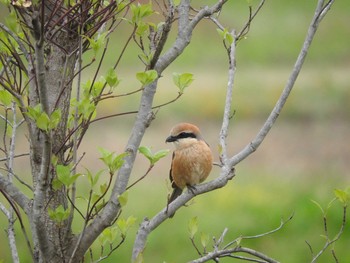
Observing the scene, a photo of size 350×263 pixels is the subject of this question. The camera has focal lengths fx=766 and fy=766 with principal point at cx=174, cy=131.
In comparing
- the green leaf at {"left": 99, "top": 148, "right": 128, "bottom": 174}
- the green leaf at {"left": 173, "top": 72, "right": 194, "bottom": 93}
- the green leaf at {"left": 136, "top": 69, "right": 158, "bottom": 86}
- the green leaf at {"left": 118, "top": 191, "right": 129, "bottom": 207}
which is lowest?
the green leaf at {"left": 118, "top": 191, "right": 129, "bottom": 207}

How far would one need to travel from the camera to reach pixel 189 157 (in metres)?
3.24

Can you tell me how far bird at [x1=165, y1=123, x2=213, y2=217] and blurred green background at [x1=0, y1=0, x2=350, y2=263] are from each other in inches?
68.2

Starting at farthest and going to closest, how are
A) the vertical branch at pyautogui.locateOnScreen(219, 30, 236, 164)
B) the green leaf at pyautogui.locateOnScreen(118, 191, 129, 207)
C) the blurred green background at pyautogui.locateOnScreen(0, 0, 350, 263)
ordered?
the blurred green background at pyautogui.locateOnScreen(0, 0, 350, 263) < the vertical branch at pyautogui.locateOnScreen(219, 30, 236, 164) < the green leaf at pyautogui.locateOnScreen(118, 191, 129, 207)

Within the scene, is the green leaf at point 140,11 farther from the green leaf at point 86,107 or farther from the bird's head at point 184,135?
the bird's head at point 184,135

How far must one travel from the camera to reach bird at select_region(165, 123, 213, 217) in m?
3.18

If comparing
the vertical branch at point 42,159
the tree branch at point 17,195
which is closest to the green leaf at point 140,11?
the vertical branch at point 42,159

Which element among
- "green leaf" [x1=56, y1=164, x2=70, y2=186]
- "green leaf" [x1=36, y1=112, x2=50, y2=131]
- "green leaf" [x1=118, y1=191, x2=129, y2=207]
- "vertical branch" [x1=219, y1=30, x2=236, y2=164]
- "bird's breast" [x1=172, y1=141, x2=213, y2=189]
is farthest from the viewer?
"bird's breast" [x1=172, y1=141, x2=213, y2=189]

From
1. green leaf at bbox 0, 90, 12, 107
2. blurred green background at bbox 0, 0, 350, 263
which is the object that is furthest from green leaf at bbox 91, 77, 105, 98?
blurred green background at bbox 0, 0, 350, 263

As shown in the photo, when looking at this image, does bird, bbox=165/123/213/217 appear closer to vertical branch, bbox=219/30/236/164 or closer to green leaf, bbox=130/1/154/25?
vertical branch, bbox=219/30/236/164

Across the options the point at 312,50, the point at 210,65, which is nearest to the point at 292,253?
the point at 210,65

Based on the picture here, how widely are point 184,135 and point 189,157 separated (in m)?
0.10

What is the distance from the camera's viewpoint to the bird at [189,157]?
318 cm

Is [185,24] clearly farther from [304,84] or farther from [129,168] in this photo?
[304,84]

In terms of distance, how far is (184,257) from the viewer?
522cm
